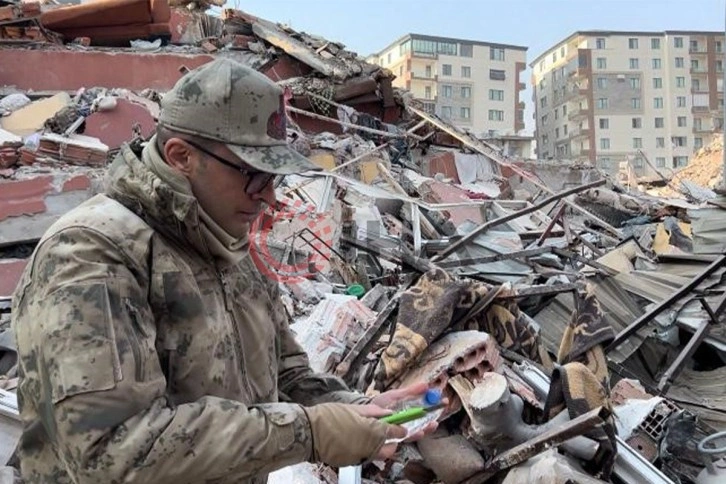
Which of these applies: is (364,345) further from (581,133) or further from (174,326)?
(581,133)

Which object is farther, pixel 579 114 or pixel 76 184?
pixel 579 114

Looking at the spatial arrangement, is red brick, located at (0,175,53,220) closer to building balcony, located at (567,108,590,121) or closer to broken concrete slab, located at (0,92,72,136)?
broken concrete slab, located at (0,92,72,136)

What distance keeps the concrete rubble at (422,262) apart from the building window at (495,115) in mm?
46915

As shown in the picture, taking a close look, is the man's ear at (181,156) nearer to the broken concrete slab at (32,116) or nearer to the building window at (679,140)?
the broken concrete slab at (32,116)

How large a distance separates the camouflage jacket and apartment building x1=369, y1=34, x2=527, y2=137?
188 ft

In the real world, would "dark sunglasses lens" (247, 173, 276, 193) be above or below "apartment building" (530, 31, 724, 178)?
below

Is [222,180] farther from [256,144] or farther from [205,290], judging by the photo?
[205,290]

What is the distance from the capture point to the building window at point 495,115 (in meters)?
60.6

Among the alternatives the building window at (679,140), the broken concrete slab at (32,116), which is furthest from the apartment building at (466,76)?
the broken concrete slab at (32,116)

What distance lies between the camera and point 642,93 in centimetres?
6034

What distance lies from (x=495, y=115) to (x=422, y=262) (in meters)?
57.3

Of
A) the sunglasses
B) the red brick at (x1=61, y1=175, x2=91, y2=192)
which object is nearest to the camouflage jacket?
the sunglasses

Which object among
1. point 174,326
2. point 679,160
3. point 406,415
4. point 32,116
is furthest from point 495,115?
point 174,326

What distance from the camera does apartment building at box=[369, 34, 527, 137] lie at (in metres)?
57.8
